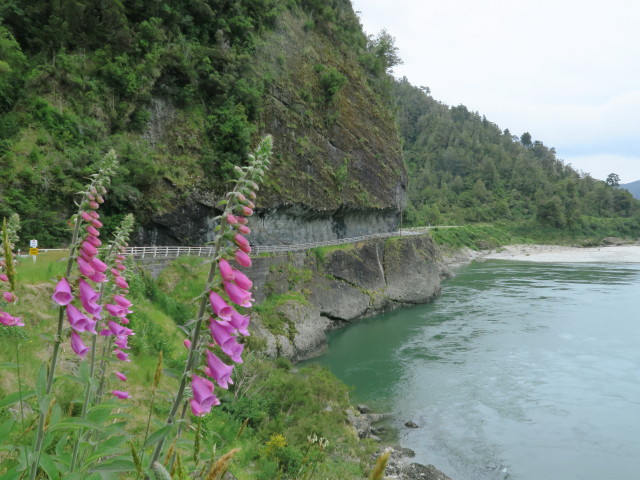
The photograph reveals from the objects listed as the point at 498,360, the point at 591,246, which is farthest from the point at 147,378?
the point at 591,246

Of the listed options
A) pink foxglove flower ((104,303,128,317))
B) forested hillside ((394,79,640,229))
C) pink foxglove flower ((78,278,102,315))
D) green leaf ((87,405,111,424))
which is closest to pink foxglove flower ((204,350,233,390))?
green leaf ((87,405,111,424))

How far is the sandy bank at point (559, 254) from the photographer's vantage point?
238 feet

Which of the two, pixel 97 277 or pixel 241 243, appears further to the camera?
pixel 97 277

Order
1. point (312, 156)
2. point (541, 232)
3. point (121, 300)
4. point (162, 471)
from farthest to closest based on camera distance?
point (541, 232)
point (312, 156)
point (121, 300)
point (162, 471)

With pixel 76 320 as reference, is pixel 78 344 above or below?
below

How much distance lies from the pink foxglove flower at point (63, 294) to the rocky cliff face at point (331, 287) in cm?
1904

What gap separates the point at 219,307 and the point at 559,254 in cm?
9403

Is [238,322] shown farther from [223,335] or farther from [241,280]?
[241,280]

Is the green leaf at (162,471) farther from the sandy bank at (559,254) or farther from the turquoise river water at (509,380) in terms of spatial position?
the sandy bank at (559,254)

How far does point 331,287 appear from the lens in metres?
31.2

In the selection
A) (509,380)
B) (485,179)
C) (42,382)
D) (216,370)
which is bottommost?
(509,380)

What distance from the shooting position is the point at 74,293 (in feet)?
9.65

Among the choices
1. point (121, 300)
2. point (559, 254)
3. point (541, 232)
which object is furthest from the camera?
point (541, 232)

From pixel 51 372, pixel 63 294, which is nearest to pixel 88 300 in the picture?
pixel 63 294
